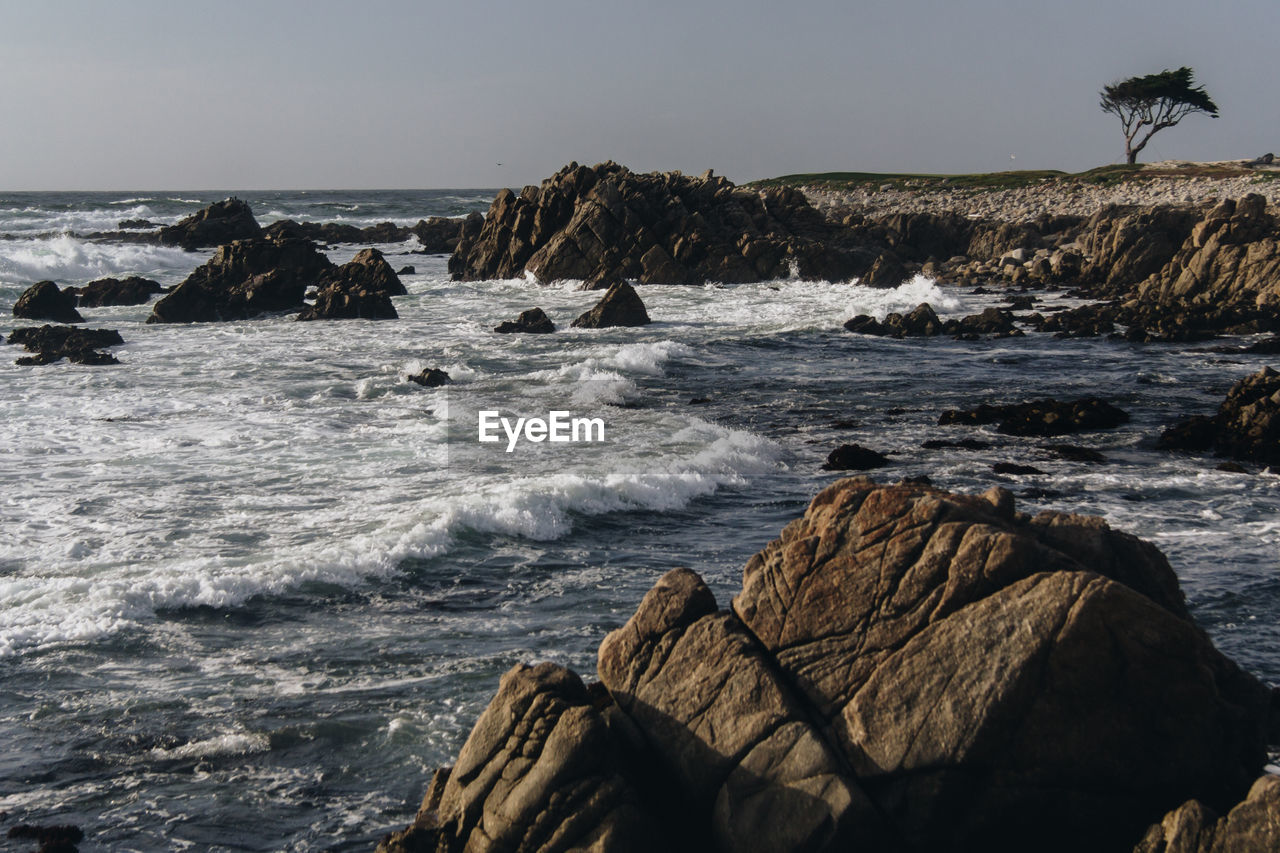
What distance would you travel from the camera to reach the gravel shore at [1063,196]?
73312 mm

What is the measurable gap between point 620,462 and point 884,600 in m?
13.0

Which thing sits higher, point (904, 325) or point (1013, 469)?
point (904, 325)

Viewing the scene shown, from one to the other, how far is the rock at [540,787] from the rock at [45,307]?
141 feet

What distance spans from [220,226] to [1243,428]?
69051 millimetres

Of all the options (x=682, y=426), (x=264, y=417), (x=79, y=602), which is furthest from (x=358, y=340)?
(x=79, y=602)

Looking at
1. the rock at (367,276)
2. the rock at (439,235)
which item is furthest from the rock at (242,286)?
the rock at (439,235)

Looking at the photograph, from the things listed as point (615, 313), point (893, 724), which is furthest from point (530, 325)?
point (893, 724)

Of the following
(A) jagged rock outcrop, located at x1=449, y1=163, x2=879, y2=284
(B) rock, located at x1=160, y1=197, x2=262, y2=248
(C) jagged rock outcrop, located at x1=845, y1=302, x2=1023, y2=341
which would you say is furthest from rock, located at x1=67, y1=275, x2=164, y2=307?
(C) jagged rock outcrop, located at x1=845, y1=302, x2=1023, y2=341

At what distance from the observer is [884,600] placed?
8102mm

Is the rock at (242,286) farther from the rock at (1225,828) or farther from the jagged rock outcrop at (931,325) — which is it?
the rock at (1225,828)

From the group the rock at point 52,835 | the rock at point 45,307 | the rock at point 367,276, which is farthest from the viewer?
the rock at point 367,276

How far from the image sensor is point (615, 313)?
43469 millimetres

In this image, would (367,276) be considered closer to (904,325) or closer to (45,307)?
(45,307)

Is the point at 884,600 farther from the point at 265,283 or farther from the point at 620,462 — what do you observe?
the point at 265,283
